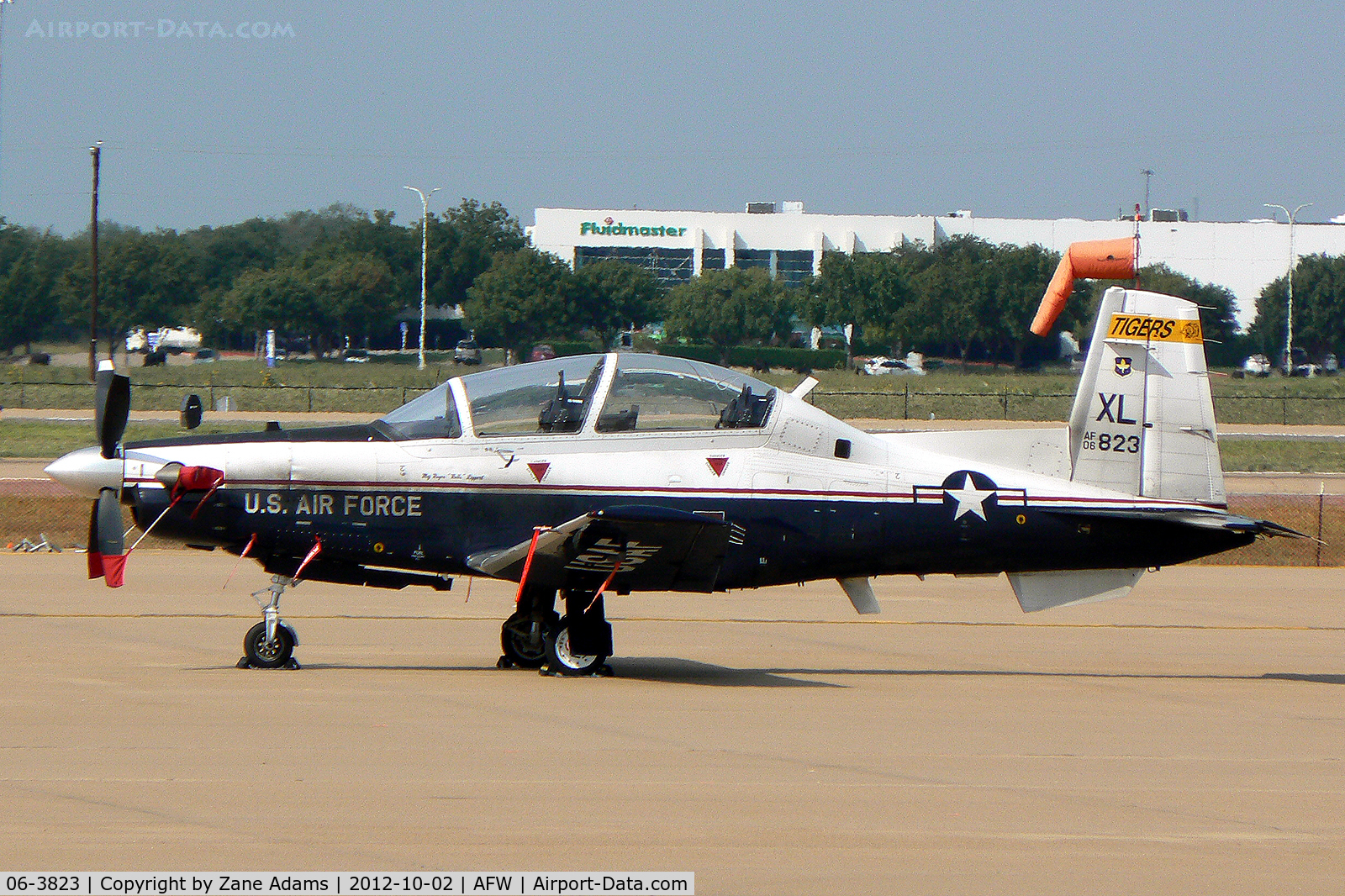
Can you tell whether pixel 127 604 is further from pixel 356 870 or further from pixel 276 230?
pixel 276 230

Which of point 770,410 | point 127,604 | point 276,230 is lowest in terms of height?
point 127,604

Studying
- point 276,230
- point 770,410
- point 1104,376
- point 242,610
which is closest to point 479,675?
point 770,410

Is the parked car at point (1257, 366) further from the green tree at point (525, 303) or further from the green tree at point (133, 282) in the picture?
the green tree at point (133, 282)

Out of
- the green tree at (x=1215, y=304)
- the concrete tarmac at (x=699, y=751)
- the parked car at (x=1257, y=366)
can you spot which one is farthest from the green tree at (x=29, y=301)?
the parked car at (x=1257, y=366)

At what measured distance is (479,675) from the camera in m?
9.31

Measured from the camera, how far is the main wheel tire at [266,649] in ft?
30.1

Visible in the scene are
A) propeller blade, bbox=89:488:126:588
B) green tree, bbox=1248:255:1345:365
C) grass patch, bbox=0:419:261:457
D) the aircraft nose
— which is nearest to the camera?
propeller blade, bbox=89:488:126:588

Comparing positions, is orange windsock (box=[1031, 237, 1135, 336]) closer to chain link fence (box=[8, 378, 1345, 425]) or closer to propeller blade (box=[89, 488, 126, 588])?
propeller blade (box=[89, 488, 126, 588])

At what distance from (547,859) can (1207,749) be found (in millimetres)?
4314

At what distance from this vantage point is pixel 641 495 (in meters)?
9.12

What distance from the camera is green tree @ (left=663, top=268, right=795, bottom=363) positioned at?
248 feet

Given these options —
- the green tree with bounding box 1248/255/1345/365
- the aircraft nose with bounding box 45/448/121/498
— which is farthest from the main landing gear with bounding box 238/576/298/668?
the green tree with bounding box 1248/255/1345/365

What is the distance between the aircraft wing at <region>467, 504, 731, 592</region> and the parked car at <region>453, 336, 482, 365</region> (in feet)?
201

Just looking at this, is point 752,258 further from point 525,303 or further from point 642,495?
point 642,495
